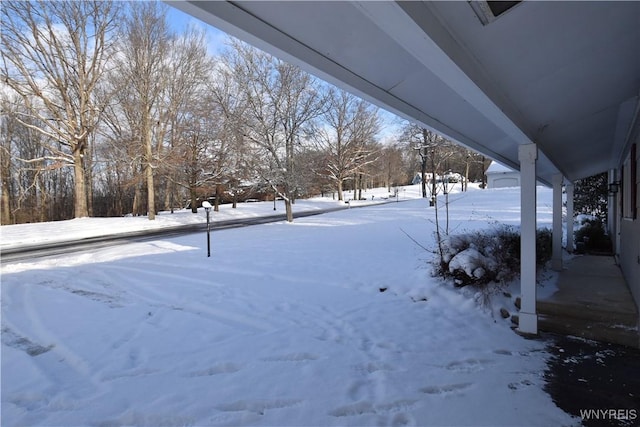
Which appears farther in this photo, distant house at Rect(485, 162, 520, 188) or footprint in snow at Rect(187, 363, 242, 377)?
distant house at Rect(485, 162, 520, 188)

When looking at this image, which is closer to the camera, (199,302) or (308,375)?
(308,375)

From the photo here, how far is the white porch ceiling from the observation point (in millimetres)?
1669

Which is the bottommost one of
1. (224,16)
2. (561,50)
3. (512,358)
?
(512,358)

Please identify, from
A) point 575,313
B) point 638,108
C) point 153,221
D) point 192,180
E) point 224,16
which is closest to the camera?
point 224,16

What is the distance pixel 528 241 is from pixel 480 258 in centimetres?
132

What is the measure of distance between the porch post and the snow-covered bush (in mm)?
1004

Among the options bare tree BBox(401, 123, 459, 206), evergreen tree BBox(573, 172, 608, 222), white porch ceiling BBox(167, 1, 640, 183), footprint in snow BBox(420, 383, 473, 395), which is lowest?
footprint in snow BBox(420, 383, 473, 395)

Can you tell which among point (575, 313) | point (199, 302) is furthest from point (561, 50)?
point (199, 302)

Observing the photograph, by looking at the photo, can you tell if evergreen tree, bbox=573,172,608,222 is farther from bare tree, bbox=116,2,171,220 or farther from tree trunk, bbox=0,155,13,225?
tree trunk, bbox=0,155,13,225

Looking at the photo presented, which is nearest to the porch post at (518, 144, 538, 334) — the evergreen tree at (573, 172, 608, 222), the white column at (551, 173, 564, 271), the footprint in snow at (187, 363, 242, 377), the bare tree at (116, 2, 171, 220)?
the footprint in snow at (187, 363, 242, 377)

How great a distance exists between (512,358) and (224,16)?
4.17m

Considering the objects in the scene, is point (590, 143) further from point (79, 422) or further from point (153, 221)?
point (153, 221)

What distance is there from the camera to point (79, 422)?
8.68ft

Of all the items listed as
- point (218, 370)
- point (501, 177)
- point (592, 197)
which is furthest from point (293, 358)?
point (501, 177)
